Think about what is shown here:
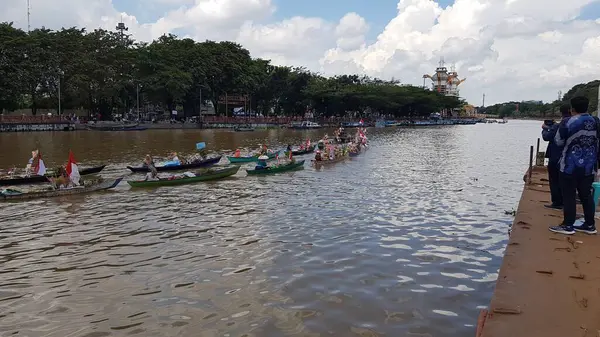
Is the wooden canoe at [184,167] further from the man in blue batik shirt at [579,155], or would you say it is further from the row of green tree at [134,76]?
the row of green tree at [134,76]

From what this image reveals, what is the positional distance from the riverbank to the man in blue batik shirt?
0.75m

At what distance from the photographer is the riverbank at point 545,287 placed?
5.35 meters

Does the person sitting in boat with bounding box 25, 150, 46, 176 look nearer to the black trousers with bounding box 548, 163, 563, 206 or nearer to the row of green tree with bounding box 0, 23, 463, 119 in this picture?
the black trousers with bounding box 548, 163, 563, 206

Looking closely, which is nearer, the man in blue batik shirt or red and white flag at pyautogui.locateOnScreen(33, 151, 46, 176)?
the man in blue batik shirt

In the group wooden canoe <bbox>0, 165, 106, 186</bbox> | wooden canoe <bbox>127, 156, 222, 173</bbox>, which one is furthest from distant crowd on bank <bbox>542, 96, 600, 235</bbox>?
wooden canoe <bbox>127, 156, 222, 173</bbox>

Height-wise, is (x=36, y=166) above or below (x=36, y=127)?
below

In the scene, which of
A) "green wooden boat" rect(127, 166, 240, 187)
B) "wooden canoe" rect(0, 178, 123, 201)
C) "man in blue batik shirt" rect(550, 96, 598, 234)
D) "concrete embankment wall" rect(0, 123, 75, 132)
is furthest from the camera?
"concrete embankment wall" rect(0, 123, 75, 132)

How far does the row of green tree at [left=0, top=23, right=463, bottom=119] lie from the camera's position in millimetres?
66562

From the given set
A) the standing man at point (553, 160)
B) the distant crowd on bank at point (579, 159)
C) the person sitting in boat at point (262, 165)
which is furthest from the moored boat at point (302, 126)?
the distant crowd on bank at point (579, 159)

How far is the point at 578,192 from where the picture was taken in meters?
8.68

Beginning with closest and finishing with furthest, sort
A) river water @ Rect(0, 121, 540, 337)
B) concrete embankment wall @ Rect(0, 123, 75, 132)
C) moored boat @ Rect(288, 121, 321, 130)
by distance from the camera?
river water @ Rect(0, 121, 540, 337) < concrete embankment wall @ Rect(0, 123, 75, 132) < moored boat @ Rect(288, 121, 321, 130)

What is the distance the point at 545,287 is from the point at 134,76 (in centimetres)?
8143

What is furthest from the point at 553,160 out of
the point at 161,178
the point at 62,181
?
the point at 62,181

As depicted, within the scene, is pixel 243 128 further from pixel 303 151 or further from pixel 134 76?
pixel 303 151
